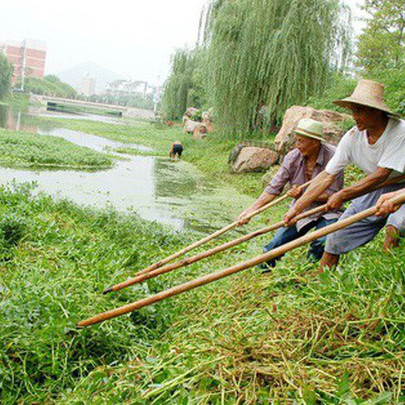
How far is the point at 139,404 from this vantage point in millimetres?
2215

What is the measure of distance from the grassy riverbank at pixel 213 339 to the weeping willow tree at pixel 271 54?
10.7m

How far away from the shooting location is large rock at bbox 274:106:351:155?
990 cm

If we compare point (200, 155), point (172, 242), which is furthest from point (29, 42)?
point (172, 242)

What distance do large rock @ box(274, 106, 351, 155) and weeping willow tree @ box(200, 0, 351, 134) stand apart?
10.5 ft

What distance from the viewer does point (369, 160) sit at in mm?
3334

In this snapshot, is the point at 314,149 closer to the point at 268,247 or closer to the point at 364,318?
the point at 268,247

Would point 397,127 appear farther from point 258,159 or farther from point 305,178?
point 258,159

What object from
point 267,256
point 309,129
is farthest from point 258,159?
point 267,256

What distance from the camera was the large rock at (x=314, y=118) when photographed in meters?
9.90

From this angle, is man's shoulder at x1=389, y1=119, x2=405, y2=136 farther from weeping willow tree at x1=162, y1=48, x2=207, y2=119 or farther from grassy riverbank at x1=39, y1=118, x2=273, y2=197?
weeping willow tree at x1=162, y1=48, x2=207, y2=119

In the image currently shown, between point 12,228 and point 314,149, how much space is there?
3.16 m

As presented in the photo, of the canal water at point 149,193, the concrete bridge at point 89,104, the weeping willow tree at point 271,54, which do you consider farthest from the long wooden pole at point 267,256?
the concrete bridge at point 89,104

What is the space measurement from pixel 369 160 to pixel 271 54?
37.4 ft

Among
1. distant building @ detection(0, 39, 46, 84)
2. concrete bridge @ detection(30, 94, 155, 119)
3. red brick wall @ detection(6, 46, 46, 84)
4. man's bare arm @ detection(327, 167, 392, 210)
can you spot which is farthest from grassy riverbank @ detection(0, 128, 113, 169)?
red brick wall @ detection(6, 46, 46, 84)
